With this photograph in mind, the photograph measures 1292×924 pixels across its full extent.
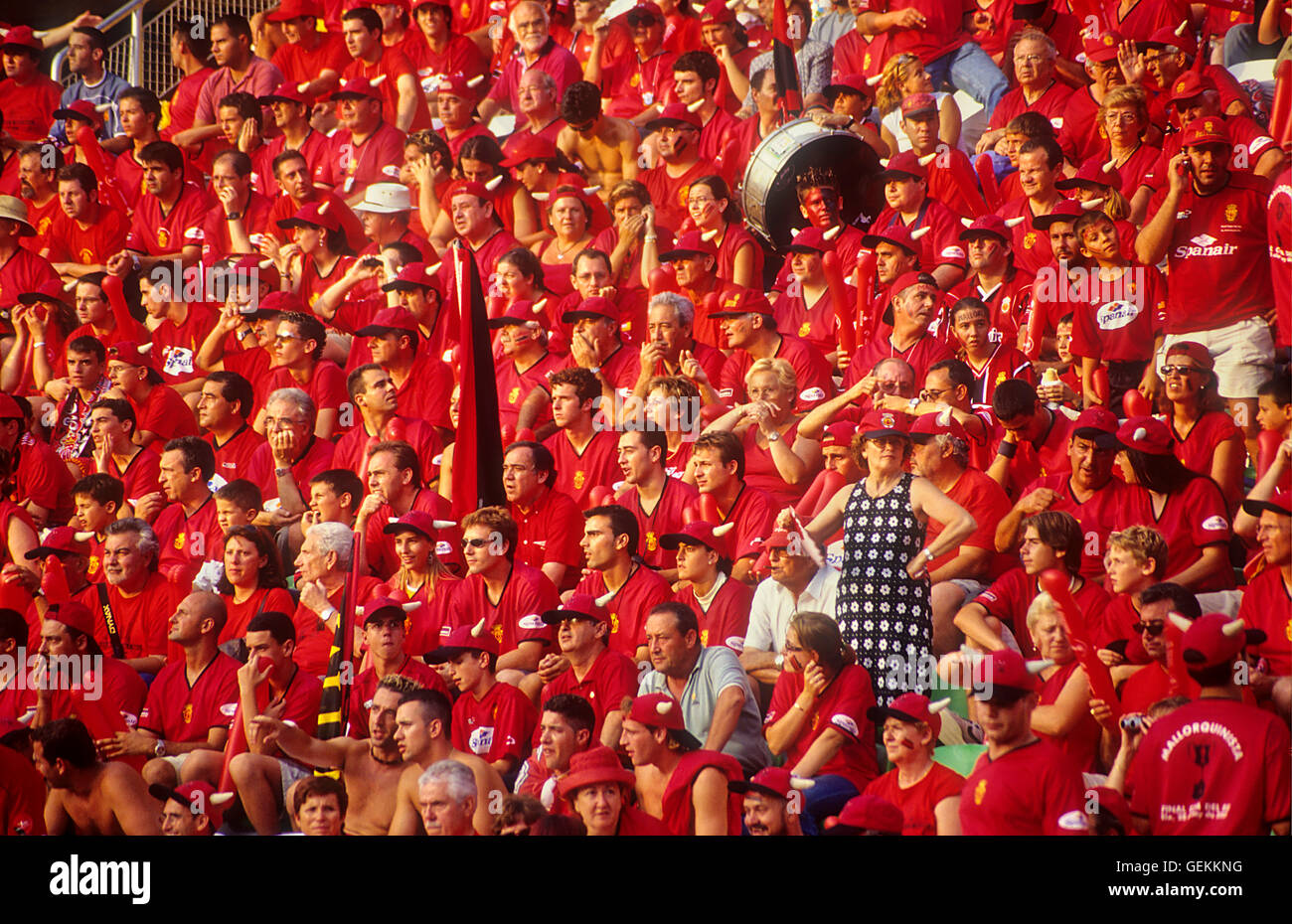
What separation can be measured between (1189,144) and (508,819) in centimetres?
300

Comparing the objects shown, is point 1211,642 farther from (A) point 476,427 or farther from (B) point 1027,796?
(A) point 476,427

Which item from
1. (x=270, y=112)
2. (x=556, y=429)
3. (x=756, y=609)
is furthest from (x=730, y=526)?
(x=270, y=112)

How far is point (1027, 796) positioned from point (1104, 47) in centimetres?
311

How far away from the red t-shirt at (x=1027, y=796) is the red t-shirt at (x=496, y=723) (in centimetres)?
140

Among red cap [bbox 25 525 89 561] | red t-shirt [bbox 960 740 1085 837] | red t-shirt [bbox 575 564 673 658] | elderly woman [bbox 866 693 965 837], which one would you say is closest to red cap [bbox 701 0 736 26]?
red t-shirt [bbox 575 564 673 658]

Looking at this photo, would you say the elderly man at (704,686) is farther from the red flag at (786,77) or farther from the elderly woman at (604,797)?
the red flag at (786,77)

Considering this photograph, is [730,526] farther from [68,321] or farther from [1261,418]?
[68,321]

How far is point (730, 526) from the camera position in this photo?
5.52 meters

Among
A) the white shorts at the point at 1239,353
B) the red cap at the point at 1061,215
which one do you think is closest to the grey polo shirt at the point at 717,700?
the white shorts at the point at 1239,353

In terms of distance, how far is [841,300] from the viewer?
20.4 ft

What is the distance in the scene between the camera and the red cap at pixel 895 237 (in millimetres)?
6055

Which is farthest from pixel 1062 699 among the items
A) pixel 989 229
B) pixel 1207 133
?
pixel 1207 133

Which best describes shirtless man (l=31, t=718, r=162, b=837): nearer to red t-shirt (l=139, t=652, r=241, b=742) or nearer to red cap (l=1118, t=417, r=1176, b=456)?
red t-shirt (l=139, t=652, r=241, b=742)

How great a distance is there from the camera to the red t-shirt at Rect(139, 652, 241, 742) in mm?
5648
